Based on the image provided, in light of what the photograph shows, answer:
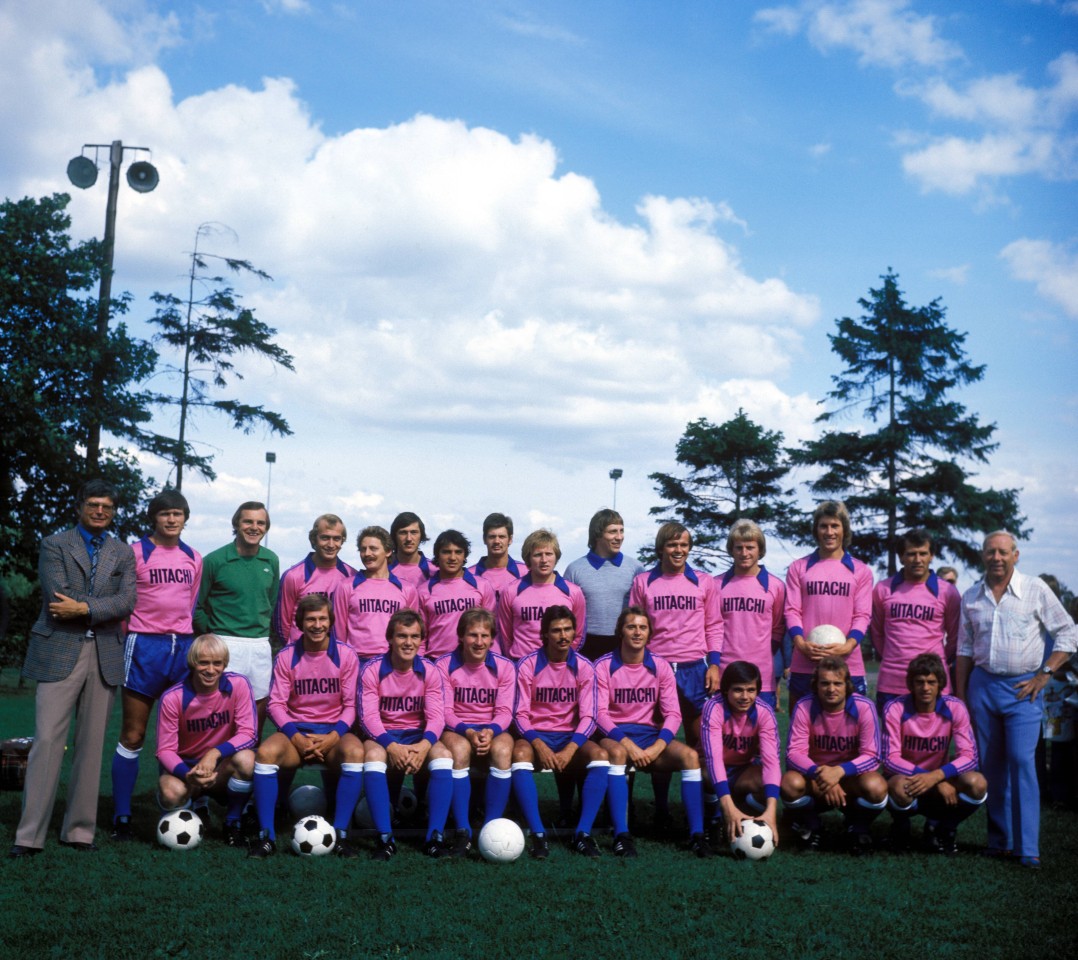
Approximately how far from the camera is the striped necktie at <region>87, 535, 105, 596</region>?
5.93 meters

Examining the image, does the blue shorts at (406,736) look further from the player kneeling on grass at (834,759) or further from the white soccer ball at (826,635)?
the white soccer ball at (826,635)

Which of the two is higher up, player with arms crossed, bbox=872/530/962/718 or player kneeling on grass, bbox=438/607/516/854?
player with arms crossed, bbox=872/530/962/718

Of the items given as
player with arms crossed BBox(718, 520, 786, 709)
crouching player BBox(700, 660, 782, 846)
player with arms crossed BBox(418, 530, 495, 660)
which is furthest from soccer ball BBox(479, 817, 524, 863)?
player with arms crossed BBox(718, 520, 786, 709)

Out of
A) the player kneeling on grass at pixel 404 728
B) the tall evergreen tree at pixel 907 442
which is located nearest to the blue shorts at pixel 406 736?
the player kneeling on grass at pixel 404 728

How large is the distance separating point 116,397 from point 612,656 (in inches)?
514

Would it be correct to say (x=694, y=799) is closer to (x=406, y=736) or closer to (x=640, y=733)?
(x=640, y=733)

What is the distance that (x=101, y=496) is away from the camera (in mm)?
5984

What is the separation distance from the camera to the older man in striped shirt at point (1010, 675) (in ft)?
19.9

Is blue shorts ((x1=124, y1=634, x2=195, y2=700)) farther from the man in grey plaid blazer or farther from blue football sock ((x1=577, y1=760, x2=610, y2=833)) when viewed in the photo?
blue football sock ((x1=577, y1=760, x2=610, y2=833))

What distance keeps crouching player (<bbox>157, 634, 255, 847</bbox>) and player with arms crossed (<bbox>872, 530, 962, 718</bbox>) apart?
12.9 ft

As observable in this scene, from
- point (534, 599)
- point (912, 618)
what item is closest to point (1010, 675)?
point (912, 618)

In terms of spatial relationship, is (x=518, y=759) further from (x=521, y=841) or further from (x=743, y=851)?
(x=743, y=851)

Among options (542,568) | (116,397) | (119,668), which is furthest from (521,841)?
(116,397)

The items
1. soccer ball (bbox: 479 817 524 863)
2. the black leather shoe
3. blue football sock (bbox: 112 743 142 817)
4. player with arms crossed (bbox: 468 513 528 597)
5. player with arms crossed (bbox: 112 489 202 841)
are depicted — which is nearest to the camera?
soccer ball (bbox: 479 817 524 863)
